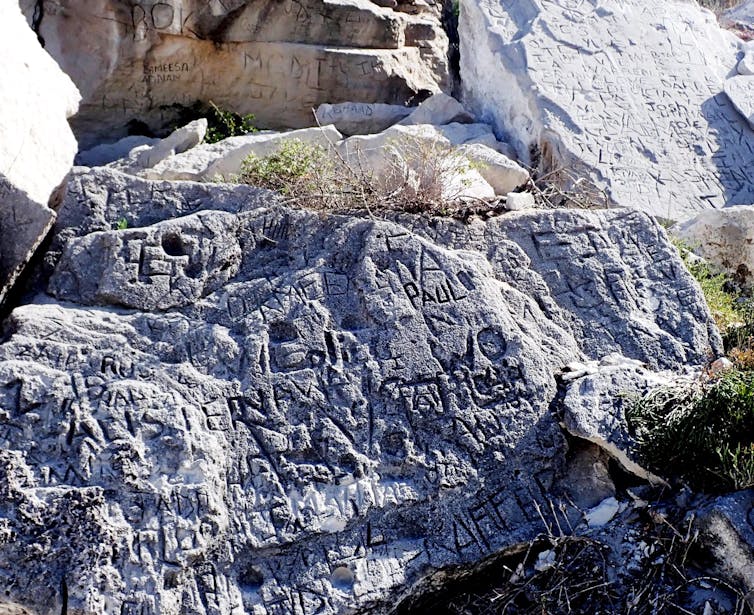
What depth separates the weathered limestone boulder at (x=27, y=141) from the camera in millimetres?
5602

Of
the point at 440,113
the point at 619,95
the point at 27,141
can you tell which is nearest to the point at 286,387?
the point at 27,141

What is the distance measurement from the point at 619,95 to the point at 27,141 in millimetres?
4761

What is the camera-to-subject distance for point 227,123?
9.59 metres

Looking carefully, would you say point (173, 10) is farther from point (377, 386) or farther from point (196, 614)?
point (196, 614)

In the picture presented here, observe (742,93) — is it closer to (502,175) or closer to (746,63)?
(746,63)

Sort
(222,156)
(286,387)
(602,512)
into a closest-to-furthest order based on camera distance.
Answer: (602,512), (286,387), (222,156)

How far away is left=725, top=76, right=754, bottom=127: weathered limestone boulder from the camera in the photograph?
29.8ft

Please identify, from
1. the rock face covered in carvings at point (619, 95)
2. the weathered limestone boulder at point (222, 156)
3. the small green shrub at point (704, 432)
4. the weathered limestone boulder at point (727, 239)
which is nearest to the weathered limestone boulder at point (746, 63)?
the rock face covered in carvings at point (619, 95)

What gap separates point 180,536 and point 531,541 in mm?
1524

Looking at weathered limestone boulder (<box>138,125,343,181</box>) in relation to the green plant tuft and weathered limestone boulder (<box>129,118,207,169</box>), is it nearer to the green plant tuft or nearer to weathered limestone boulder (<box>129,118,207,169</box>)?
weathered limestone boulder (<box>129,118,207,169</box>)

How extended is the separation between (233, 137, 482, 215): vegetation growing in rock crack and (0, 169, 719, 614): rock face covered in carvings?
0.51 ft

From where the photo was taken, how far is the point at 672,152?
8641 millimetres

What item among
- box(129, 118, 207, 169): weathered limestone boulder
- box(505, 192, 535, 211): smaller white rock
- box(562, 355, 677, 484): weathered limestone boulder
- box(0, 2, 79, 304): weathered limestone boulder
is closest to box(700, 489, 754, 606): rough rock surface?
box(562, 355, 677, 484): weathered limestone boulder

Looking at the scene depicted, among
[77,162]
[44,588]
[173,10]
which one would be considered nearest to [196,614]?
[44,588]
